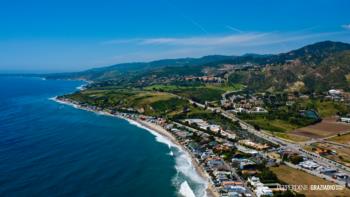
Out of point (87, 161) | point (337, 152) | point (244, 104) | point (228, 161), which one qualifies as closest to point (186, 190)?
point (228, 161)

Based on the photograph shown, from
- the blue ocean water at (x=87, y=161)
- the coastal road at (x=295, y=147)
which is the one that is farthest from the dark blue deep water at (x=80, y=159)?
the coastal road at (x=295, y=147)

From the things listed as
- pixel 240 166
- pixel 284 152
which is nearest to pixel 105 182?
pixel 240 166

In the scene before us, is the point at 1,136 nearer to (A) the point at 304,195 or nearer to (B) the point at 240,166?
(B) the point at 240,166

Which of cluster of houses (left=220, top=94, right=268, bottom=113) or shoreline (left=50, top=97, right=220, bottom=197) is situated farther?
cluster of houses (left=220, top=94, right=268, bottom=113)

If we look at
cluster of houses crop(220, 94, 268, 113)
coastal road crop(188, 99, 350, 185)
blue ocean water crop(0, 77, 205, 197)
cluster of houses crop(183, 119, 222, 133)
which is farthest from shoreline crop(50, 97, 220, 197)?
cluster of houses crop(220, 94, 268, 113)

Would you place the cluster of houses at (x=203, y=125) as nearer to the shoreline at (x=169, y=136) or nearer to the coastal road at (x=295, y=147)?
the coastal road at (x=295, y=147)

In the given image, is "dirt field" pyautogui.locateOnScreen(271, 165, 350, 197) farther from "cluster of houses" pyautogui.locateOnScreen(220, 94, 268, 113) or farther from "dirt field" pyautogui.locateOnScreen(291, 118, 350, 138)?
"cluster of houses" pyautogui.locateOnScreen(220, 94, 268, 113)
